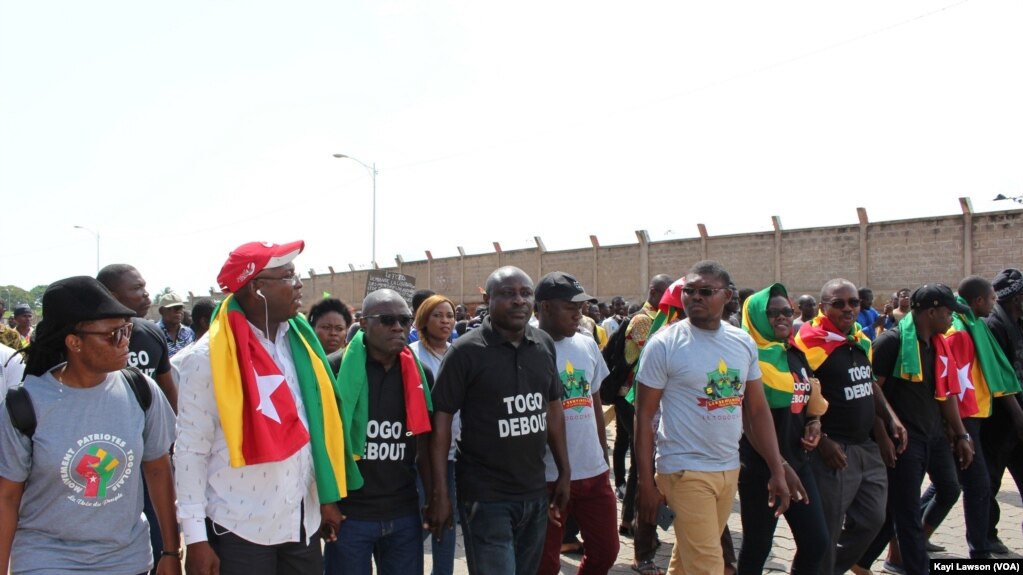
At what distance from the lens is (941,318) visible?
5.50 metres

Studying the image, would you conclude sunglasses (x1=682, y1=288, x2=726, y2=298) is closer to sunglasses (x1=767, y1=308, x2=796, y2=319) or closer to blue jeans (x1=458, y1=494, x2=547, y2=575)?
sunglasses (x1=767, y1=308, x2=796, y2=319)

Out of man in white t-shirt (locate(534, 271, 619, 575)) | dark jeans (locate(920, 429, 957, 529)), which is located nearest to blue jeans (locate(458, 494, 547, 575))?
man in white t-shirt (locate(534, 271, 619, 575))

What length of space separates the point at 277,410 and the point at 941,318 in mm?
4740

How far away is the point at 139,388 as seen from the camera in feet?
9.93

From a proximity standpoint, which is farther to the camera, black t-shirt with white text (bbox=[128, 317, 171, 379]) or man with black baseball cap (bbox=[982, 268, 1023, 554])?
man with black baseball cap (bbox=[982, 268, 1023, 554])

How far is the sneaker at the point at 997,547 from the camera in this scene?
5.94m

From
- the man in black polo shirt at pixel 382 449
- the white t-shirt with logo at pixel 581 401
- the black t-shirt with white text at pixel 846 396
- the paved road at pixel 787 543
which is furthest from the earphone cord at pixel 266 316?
the black t-shirt with white text at pixel 846 396

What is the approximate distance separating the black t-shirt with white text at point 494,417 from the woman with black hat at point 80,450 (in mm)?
1332

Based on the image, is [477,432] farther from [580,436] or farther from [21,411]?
[21,411]

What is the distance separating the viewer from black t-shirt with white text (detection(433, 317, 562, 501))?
3.72m

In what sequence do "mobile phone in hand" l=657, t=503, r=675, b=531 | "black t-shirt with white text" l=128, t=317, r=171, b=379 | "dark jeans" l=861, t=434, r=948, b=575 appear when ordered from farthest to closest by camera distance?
Result: "dark jeans" l=861, t=434, r=948, b=575 → "black t-shirt with white text" l=128, t=317, r=171, b=379 → "mobile phone in hand" l=657, t=503, r=675, b=531

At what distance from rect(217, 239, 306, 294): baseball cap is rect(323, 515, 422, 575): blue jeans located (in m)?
1.30

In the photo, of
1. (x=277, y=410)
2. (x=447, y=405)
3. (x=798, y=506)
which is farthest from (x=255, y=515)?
(x=798, y=506)

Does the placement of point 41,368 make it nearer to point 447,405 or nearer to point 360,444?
point 360,444
